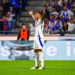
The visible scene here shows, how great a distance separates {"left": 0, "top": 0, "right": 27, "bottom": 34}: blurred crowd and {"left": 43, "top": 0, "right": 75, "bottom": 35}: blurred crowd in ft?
4.95

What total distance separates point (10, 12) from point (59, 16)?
283cm

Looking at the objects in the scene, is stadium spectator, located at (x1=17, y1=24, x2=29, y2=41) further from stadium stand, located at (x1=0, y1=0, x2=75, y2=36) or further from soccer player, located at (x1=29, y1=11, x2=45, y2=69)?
soccer player, located at (x1=29, y1=11, x2=45, y2=69)

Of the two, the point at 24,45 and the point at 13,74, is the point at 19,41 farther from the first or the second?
the point at 13,74

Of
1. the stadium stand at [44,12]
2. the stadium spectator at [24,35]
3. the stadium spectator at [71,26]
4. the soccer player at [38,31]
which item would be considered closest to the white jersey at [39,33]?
the soccer player at [38,31]

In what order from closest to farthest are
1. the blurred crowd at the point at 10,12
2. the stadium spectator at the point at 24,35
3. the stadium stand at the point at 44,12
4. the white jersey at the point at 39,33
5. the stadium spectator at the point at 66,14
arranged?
1. the white jersey at the point at 39,33
2. the stadium spectator at the point at 24,35
3. the stadium stand at the point at 44,12
4. the stadium spectator at the point at 66,14
5. the blurred crowd at the point at 10,12

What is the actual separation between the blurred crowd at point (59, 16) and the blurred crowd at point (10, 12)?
151cm

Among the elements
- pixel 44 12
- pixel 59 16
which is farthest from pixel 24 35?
pixel 59 16

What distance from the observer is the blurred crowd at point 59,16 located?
19375 millimetres

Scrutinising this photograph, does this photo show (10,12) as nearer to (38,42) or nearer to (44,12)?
(44,12)

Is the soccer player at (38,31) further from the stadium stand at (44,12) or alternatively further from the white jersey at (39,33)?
the stadium stand at (44,12)

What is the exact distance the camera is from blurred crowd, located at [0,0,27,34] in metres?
20.8

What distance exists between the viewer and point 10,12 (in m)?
21.9

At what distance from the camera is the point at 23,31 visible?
18.5 m

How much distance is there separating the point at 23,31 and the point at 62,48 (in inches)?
85.6
